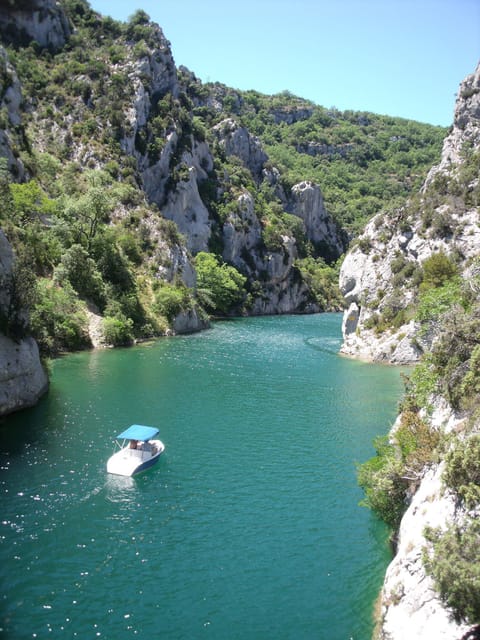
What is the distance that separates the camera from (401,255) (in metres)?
61.0

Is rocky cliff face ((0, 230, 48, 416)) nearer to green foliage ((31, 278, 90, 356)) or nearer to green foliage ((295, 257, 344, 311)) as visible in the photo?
green foliage ((31, 278, 90, 356))

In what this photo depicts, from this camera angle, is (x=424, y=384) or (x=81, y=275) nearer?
(x=424, y=384)

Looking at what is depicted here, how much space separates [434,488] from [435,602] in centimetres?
373

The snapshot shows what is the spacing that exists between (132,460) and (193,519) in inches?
218

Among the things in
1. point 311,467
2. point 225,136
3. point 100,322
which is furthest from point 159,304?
point 225,136

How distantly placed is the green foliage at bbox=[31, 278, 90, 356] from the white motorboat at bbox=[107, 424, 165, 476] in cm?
2575

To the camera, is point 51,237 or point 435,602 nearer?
point 435,602

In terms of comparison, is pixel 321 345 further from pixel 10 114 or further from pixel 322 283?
pixel 322 283

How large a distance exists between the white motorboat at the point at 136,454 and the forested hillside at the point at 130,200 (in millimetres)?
11395

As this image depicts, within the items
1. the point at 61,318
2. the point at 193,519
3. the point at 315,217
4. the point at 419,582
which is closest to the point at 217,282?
the point at 61,318

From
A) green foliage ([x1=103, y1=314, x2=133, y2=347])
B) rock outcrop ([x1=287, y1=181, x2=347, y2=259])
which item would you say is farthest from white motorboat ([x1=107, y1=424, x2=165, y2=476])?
rock outcrop ([x1=287, y1=181, x2=347, y2=259])

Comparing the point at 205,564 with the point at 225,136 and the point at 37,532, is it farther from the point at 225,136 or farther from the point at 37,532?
the point at 225,136

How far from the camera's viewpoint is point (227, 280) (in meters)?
102

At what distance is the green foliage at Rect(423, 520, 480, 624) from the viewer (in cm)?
1095
